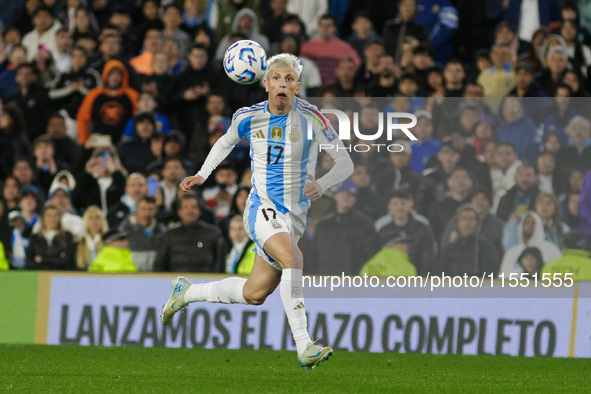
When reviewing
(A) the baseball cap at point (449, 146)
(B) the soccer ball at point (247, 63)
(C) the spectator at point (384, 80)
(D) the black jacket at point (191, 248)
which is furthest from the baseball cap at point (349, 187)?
(B) the soccer ball at point (247, 63)

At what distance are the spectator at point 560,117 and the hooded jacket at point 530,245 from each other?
1.05 meters

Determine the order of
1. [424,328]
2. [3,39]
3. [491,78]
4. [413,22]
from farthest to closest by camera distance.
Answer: [3,39] → [413,22] → [491,78] → [424,328]

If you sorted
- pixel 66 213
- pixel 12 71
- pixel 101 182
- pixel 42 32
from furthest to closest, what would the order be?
pixel 42 32, pixel 12 71, pixel 101 182, pixel 66 213

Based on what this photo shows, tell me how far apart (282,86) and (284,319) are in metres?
3.80

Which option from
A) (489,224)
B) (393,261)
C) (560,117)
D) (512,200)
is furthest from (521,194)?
(393,261)

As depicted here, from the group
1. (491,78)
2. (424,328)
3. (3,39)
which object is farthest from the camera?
(3,39)

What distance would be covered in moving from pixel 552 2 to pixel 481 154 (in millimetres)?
3910

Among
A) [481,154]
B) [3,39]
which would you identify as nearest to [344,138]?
[481,154]

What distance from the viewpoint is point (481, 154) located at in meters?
10.8

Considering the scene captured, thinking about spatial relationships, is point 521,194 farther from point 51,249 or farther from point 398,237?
point 51,249

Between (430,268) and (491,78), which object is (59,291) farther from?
(491,78)

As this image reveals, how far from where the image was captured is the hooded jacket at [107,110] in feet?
42.1

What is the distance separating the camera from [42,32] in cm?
1466

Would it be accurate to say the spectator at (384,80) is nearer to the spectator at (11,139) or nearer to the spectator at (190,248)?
the spectator at (190,248)
